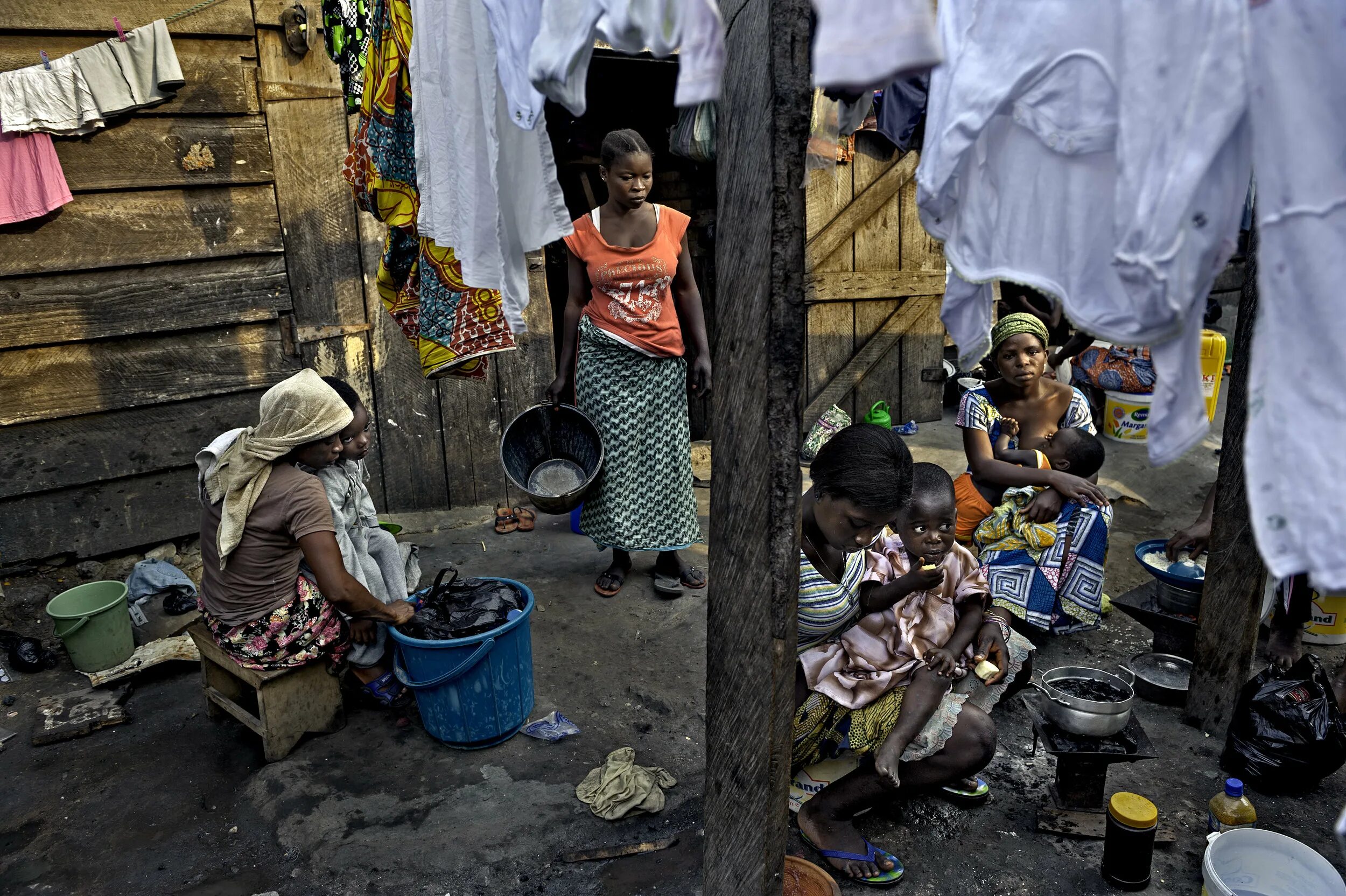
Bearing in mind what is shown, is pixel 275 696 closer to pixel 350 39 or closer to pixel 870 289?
pixel 350 39

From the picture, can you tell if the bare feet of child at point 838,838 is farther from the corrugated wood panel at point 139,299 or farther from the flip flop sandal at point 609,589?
the corrugated wood panel at point 139,299

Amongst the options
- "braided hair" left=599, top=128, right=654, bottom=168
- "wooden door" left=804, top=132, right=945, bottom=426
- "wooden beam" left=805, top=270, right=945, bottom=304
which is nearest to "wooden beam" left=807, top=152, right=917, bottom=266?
"wooden door" left=804, top=132, right=945, bottom=426

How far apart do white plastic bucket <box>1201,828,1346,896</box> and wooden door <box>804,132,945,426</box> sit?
415cm

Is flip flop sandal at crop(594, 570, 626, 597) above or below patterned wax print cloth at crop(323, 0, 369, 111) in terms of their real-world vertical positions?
below

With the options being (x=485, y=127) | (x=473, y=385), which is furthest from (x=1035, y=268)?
(x=473, y=385)

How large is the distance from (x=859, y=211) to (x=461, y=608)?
4.12m

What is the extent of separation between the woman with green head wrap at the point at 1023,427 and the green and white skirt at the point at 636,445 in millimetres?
1274

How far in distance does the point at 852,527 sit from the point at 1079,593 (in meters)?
1.85

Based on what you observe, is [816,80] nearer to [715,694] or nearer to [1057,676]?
[715,694]

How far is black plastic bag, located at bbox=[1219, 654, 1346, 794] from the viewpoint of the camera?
286 centimetres

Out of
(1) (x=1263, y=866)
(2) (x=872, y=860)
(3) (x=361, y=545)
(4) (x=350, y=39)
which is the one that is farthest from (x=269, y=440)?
(1) (x=1263, y=866)

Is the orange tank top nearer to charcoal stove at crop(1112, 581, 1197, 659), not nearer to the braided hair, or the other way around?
the braided hair

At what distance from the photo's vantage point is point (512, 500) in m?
5.41

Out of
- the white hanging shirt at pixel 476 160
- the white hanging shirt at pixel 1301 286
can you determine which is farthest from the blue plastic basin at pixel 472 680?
the white hanging shirt at pixel 1301 286
